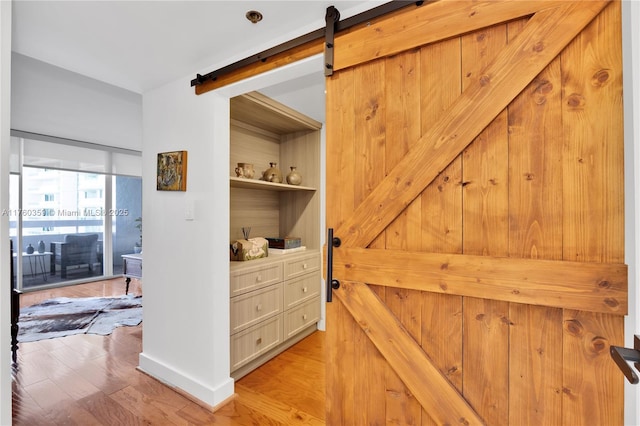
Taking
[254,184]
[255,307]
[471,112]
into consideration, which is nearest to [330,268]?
[471,112]

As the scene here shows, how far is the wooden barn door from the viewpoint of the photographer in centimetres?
98

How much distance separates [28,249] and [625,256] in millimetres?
6747

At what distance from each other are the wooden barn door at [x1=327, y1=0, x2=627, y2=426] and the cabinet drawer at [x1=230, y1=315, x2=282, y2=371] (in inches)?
43.3

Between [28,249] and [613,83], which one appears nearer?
[613,83]

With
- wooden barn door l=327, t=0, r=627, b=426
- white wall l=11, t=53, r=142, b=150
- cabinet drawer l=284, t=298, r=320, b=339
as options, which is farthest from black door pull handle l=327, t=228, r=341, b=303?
white wall l=11, t=53, r=142, b=150

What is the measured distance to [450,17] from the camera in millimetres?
1165

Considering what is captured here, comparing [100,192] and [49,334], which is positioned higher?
[100,192]

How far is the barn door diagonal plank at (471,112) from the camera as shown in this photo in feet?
3.32

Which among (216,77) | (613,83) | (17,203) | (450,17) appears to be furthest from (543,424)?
(17,203)

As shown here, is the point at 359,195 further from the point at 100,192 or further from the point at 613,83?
the point at 100,192

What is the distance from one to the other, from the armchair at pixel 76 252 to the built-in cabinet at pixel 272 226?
4.25 meters

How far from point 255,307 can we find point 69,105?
326 cm

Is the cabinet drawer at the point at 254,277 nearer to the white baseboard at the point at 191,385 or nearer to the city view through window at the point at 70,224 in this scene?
the white baseboard at the point at 191,385

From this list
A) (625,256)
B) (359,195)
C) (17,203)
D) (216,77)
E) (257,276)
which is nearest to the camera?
(625,256)
